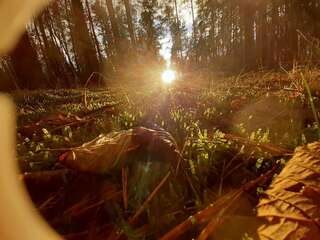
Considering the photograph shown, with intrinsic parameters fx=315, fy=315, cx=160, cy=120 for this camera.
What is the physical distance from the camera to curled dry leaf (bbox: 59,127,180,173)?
4.94 feet

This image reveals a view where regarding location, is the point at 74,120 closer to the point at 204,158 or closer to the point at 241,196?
the point at 204,158

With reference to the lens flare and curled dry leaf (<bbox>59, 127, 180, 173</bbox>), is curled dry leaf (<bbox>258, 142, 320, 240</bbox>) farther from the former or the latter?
the lens flare

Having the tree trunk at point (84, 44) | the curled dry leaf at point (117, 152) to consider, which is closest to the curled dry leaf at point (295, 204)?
the curled dry leaf at point (117, 152)

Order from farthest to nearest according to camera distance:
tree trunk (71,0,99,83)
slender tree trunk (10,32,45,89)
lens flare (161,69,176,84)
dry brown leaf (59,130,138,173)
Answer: tree trunk (71,0,99,83)
slender tree trunk (10,32,45,89)
lens flare (161,69,176,84)
dry brown leaf (59,130,138,173)

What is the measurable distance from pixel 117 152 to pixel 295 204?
2.81 feet

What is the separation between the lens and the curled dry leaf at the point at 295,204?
0.85 m

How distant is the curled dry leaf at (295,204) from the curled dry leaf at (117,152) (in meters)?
0.57

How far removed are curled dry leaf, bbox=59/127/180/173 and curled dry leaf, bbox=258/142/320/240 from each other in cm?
57

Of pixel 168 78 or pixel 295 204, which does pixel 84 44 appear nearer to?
pixel 168 78

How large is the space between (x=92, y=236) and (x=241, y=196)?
2.03ft

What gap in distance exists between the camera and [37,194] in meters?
1.49

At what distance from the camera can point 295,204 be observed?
0.92 m

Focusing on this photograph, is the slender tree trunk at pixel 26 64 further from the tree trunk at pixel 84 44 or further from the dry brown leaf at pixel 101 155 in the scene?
the dry brown leaf at pixel 101 155

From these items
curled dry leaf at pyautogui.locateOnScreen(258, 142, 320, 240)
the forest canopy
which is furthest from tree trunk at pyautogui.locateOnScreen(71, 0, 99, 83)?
curled dry leaf at pyautogui.locateOnScreen(258, 142, 320, 240)
